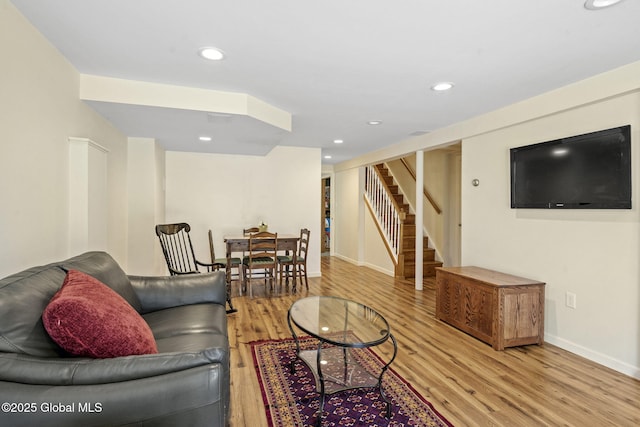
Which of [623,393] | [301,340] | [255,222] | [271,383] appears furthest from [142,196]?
[623,393]

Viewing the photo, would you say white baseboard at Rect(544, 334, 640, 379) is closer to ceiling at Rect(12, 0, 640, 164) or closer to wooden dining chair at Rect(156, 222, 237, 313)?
ceiling at Rect(12, 0, 640, 164)

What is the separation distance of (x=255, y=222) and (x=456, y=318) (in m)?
3.64

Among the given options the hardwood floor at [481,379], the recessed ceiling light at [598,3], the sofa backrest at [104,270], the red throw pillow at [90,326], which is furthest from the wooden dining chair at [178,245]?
the recessed ceiling light at [598,3]

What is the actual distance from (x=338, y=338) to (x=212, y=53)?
2083 millimetres

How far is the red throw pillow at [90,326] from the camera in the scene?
116 centimetres

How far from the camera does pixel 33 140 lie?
199 centimetres

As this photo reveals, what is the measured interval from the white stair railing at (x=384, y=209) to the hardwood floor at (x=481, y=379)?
7.83ft

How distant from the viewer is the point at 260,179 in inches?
228

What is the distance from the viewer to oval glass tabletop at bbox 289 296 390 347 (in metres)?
2.00

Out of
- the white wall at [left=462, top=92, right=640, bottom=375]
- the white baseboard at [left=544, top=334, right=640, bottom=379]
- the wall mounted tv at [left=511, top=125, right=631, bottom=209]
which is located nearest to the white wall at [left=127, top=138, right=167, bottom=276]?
the white wall at [left=462, top=92, right=640, bottom=375]

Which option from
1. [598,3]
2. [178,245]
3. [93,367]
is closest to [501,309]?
[598,3]

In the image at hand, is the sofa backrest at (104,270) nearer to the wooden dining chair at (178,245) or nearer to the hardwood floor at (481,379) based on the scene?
the hardwood floor at (481,379)

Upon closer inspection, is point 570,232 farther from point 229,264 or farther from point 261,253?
point 229,264

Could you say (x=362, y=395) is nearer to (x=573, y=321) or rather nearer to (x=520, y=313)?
(x=520, y=313)
